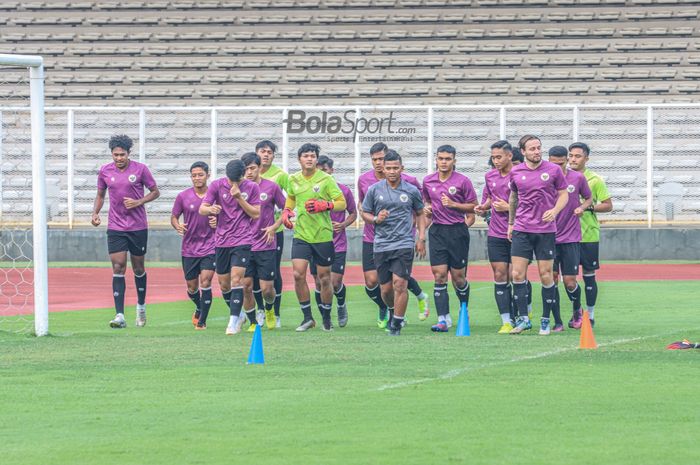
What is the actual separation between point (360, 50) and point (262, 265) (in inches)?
806

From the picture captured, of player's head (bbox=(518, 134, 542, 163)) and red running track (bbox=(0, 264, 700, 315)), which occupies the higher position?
player's head (bbox=(518, 134, 542, 163))

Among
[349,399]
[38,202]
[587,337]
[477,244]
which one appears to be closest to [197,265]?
[38,202]

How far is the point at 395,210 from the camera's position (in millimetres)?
13680

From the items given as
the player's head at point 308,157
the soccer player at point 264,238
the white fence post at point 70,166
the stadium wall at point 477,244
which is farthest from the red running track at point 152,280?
the player's head at point 308,157

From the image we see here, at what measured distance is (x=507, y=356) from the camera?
11.5 meters

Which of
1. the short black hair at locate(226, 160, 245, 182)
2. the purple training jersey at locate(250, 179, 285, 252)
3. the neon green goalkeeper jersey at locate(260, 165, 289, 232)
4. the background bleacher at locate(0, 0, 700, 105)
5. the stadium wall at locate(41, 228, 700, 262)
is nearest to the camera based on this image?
the short black hair at locate(226, 160, 245, 182)

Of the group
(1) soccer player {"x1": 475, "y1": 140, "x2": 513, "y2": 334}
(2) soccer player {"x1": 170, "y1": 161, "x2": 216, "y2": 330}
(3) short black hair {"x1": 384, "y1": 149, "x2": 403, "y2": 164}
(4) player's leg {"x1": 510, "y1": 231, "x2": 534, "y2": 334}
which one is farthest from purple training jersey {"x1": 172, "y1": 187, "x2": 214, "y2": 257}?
(4) player's leg {"x1": 510, "y1": 231, "x2": 534, "y2": 334}

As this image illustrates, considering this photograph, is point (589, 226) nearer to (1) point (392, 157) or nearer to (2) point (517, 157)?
(2) point (517, 157)

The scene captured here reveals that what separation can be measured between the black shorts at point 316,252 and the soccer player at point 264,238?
10.2 inches

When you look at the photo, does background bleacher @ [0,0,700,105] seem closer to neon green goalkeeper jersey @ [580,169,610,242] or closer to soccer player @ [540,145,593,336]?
neon green goalkeeper jersey @ [580,169,610,242]

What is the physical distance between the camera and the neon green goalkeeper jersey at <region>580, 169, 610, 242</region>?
15.3 m

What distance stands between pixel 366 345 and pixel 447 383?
9.78ft

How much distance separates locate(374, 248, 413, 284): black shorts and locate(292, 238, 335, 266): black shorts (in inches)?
34.7

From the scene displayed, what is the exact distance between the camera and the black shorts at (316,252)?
14578 mm
